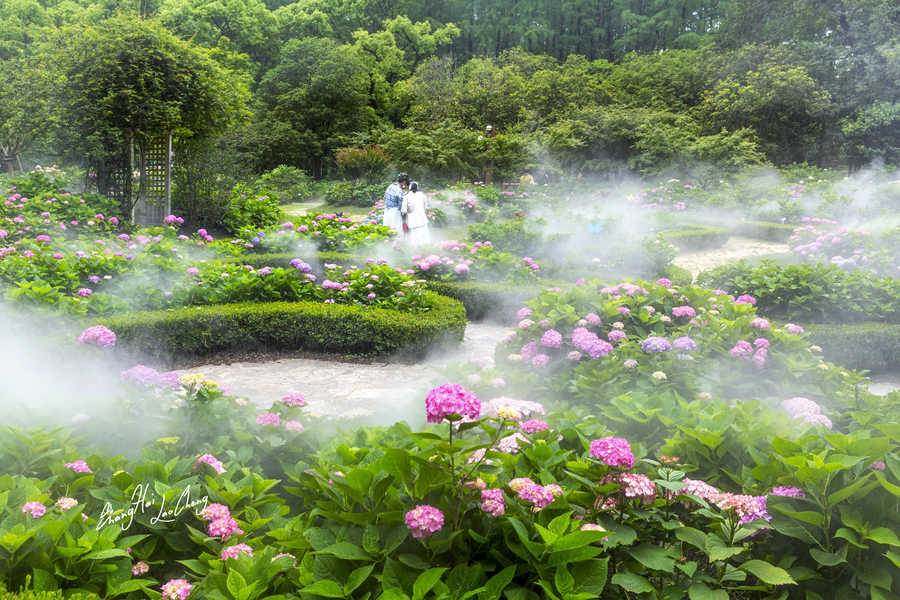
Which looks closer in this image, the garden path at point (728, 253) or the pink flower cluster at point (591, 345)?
the pink flower cluster at point (591, 345)

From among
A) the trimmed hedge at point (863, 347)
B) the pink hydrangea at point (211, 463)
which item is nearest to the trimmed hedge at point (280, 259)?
the trimmed hedge at point (863, 347)

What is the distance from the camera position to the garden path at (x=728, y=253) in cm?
966

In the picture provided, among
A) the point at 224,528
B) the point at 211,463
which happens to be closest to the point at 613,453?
the point at 224,528

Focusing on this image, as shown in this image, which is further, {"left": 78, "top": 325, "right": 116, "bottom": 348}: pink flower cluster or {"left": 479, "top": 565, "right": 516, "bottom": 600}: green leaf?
{"left": 78, "top": 325, "right": 116, "bottom": 348}: pink flower cluster

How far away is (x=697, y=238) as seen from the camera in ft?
35.2

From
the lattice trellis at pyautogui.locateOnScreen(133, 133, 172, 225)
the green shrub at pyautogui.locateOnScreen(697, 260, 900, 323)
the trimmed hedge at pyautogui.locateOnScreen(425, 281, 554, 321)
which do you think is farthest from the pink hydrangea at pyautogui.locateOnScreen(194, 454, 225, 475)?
the lattice trellis at pyautogui.locateOnScreen(133, 133, 172, 225)

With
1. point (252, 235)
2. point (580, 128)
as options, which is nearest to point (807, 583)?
point (252, 235)

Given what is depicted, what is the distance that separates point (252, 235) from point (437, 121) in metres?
17.0

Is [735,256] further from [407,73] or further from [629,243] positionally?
[407,73]

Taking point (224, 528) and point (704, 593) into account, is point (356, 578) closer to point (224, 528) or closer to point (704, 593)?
point (224, 528)

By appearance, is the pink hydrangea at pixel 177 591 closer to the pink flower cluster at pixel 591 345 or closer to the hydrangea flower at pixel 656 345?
the pink flower cluster at pixel 591 345

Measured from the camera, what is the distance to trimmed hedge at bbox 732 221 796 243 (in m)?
11.3

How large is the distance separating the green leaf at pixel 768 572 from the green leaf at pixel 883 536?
0.18m

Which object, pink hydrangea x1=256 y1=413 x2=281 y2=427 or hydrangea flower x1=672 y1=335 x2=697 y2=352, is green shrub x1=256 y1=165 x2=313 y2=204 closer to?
hydrangea flower x1=672 y1=335 x2=697 y2=352
